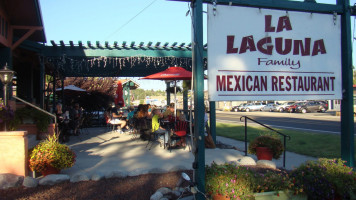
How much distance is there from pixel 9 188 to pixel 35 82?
10.7 meters

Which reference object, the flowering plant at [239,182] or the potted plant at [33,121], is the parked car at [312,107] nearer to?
the potted plant at [33,121]

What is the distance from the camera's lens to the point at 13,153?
5207mm

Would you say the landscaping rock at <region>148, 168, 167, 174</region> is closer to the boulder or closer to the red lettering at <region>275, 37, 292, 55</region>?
the boulder

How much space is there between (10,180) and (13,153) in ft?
1.75

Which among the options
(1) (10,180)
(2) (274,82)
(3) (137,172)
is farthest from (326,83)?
(1) (10,180)

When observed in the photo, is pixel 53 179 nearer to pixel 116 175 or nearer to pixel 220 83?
pixel 116 175

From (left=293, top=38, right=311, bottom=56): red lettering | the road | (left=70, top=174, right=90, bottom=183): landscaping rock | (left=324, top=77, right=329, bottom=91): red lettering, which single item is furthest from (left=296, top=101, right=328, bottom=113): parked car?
(left=70, top=174, right=90, bottom=183): landscaping rock

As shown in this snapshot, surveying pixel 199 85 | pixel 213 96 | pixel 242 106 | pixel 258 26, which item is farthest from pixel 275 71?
pixel 242 106

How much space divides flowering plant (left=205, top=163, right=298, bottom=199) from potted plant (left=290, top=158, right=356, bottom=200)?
22 cm

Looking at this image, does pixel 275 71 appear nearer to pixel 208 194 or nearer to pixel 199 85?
pixel 199 85

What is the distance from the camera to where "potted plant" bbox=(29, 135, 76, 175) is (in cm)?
522

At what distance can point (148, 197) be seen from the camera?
4.46m

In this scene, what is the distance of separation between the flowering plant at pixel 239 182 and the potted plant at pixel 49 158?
292cm

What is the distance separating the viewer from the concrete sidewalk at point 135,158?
608cm
